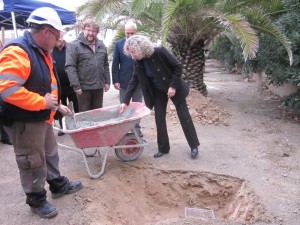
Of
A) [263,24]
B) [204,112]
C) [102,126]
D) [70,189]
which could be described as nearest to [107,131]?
[102,126]

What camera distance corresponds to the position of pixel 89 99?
5500 mm

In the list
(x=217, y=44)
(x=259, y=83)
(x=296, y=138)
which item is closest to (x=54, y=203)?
(x=296, y=138)

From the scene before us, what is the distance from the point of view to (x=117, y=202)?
4.14 metres

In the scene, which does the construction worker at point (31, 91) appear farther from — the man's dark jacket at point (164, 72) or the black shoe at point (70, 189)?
the man's dark jacket at point (164, 72)

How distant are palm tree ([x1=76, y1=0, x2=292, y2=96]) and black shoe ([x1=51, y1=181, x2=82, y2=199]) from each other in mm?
3282

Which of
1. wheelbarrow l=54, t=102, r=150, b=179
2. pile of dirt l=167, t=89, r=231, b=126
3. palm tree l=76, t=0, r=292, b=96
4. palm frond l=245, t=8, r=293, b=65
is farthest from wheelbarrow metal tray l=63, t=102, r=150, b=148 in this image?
palm frond l=245, t=8, r=293, b=65

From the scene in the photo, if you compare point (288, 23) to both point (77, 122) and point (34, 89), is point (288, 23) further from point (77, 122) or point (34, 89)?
point (34, 89)

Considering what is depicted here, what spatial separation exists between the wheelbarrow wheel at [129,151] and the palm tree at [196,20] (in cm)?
224

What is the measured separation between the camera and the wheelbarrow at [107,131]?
4.12 m

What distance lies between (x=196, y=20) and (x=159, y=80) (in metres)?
3.26

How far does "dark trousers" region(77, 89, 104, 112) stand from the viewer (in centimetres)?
541

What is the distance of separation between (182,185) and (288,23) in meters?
3.76

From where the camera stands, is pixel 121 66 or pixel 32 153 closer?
pixel 32 153

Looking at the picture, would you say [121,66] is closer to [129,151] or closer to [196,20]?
[129,151]
